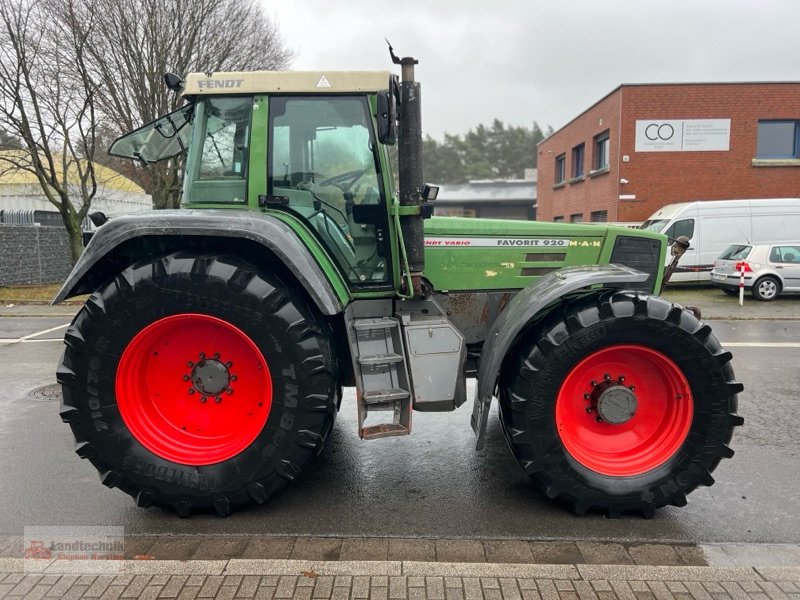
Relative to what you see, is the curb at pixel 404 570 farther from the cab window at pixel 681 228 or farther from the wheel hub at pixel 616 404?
the cab window at pixel 681 228

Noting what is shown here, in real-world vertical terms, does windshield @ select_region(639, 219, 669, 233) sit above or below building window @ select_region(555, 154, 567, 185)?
below

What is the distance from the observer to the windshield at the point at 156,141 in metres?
4.12

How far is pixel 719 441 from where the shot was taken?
131 inches

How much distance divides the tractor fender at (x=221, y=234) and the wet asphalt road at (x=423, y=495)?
1.26 m

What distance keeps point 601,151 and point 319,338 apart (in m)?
20.9

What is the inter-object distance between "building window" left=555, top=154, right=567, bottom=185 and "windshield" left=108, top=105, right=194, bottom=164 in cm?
2452

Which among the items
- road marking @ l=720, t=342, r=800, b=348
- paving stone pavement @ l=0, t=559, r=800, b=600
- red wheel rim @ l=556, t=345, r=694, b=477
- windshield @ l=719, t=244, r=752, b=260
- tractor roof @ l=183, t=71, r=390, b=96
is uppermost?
tractor roof @ l=183, t=71, r=390, b=96

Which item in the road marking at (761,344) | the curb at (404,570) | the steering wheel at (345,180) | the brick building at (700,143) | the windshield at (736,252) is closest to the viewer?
the curb at (404,570)

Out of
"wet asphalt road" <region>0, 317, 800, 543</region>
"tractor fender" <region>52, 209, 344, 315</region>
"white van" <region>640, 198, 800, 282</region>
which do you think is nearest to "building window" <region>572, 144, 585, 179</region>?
"white van" <region>640, 198, 800, 282</region>

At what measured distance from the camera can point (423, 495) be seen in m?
3.72

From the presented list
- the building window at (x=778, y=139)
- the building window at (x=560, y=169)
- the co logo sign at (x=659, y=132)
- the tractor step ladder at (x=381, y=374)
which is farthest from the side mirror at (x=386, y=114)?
the building window at (x=560, y=169)

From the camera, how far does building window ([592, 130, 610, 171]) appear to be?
68.9 ft

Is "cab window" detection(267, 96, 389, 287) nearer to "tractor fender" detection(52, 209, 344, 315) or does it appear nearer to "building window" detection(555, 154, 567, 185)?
"tractor fender" detection(52, 209, 344, 315)

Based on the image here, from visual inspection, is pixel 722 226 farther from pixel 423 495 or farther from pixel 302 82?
pixel 302 82
